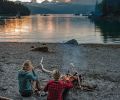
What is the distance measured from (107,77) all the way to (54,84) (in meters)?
10.0

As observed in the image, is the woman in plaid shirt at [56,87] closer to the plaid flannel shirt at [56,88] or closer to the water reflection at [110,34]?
the plaid flannel shirt at [56,88]

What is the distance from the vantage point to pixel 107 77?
2503 cm

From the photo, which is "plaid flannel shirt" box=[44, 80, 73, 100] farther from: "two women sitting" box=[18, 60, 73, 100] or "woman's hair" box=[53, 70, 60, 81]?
"woman's hair" box=[53, 70, 60, 81]

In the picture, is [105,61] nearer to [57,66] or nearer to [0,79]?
[57,66]

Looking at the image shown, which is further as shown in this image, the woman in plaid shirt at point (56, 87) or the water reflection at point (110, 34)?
the water reflection at point (110, 34)

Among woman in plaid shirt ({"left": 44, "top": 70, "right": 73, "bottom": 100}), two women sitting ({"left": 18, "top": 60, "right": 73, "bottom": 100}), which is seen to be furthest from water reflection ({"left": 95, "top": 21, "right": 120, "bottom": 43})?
woman in plaid shirt ({"left": 44, "top": 70, "right": 73, "bottom": 100})

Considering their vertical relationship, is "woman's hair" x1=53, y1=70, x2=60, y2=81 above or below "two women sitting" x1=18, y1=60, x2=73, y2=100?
above

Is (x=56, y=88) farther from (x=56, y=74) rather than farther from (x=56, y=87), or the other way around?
(x=56, y=74)

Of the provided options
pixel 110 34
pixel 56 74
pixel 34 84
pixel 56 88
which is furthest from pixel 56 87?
pixel 110 34

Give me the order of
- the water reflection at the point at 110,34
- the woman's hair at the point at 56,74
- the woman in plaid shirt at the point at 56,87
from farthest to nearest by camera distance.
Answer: the water reflection at the point at 110,34, the woman in plaid shirt at the point at 56,87, the woman's hair at the point at 56,74

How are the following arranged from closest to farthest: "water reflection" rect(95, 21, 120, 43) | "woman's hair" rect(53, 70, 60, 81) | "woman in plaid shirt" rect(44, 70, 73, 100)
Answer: "woman's hair" rect(53, 70, 60, 81), "woman in plaid shirt" rect(44, 70, 73, 100), "water reflection" rect(95, 21, 120, 43)

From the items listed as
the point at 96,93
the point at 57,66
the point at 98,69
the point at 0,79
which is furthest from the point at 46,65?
the point at 96,93

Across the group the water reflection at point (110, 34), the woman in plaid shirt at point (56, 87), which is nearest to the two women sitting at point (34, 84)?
the woman in plaid shirt at point (56, 87)

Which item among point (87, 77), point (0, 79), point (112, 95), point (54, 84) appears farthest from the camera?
point (87, 77)
